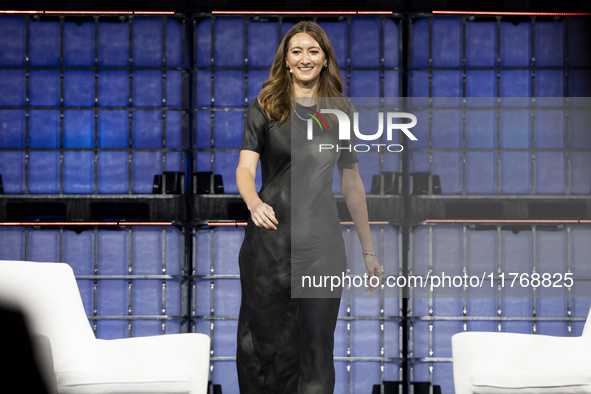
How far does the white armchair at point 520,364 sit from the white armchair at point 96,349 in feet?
3.61

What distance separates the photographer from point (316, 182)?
86.2 inches

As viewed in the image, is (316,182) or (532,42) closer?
(316,182)

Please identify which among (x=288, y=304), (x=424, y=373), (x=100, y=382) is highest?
(x=288, y=304)

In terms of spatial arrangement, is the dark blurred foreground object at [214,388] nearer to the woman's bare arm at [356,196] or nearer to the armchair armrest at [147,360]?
the armchair armrest at [147,360]

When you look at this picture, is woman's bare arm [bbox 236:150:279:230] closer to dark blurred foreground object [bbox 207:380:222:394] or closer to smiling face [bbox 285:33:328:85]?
smiling face [bbox 285:33:328:85]

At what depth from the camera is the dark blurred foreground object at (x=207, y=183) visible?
3.51 m

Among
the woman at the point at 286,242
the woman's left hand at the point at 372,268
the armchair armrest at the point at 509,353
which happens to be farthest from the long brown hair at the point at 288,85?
the armchair armrest at the point at 509,353

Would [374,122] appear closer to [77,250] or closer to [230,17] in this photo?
[230,17]

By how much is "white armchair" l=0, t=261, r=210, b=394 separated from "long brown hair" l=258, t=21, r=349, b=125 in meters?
1.00

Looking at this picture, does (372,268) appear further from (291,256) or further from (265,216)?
(265,216)

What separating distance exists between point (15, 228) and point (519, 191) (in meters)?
3.04

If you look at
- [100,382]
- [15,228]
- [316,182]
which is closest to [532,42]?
[316,182]

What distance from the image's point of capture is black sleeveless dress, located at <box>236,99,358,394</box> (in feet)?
6.97

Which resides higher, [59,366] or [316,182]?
[316,182]
